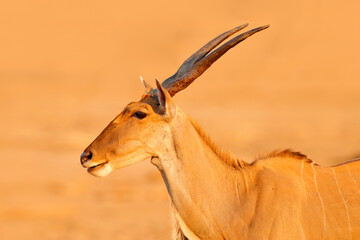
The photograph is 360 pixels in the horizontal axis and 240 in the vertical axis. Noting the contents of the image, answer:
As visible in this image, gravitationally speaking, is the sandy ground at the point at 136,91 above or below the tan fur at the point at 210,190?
above

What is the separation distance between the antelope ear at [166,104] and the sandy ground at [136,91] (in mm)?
4743

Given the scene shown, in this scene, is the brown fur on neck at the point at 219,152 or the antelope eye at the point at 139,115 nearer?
the antelope eye at the point at 139,115

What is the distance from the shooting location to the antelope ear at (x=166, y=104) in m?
4.55

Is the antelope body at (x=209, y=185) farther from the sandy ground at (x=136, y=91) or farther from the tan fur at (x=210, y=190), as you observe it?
the sandy ground at (x=136, y=91)

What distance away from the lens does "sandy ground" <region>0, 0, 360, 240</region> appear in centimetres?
1084

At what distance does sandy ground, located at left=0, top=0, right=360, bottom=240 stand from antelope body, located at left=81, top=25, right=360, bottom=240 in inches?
176

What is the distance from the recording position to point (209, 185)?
187 inches

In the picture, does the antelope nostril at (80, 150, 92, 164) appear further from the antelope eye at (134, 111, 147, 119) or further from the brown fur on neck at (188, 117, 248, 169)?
the brown fur on neck at (188, 117, 248, 169)

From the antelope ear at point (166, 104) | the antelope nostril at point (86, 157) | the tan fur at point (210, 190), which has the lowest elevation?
the tan fur at point (210, 190)

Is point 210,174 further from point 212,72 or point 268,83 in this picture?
point 212,72

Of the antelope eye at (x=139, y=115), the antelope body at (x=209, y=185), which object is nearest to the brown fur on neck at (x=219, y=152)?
the antelope body at (x=209, y=185)

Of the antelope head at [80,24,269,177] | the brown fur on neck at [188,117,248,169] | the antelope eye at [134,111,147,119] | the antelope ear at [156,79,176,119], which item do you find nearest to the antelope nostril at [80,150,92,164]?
the antelope head at [80,24,269,177]

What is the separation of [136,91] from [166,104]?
84.4ft

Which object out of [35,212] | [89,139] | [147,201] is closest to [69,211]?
[35,212]
